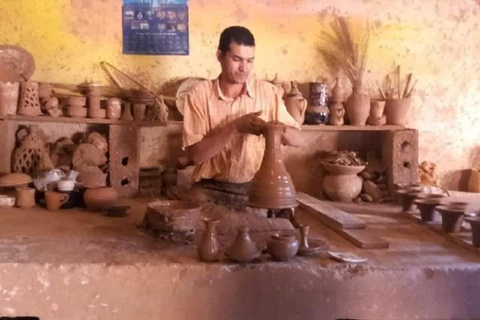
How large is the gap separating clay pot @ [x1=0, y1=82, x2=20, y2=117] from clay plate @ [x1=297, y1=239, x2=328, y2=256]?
2723 mm

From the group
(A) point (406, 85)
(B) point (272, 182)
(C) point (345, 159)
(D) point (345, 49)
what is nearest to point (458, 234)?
(B) point (272, 182)

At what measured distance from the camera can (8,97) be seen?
4.58 meters

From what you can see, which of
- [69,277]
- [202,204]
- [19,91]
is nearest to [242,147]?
[202,204]

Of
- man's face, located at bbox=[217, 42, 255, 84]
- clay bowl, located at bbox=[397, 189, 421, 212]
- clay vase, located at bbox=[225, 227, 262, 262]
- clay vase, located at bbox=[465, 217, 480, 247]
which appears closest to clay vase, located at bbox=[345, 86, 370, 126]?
clay bowl, located at bbox=[397, 189, 421, 212]

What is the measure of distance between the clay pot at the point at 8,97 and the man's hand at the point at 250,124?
2097mm

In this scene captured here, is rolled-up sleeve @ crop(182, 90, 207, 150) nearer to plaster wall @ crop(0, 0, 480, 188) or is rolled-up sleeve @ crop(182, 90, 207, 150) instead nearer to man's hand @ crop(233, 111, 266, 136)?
man's hand @ crop(233, 111, 266, 136)

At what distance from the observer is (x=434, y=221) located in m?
3.77

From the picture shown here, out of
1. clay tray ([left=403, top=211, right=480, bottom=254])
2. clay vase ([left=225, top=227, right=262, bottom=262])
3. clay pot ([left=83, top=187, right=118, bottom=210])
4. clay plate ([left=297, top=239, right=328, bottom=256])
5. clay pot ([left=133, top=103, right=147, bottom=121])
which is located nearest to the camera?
clay vase ([left=225, top=227, right=262, bottom=262])

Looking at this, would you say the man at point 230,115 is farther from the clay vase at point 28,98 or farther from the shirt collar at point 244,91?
the clay vase at point 28,98

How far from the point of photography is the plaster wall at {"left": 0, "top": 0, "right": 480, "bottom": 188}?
15.9ft

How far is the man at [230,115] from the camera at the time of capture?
3615 mm

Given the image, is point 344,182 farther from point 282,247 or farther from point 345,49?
point 282,247

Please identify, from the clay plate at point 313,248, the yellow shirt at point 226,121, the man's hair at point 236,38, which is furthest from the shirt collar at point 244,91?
the clay plate at point 313,248

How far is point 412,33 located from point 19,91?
10.8 feet
